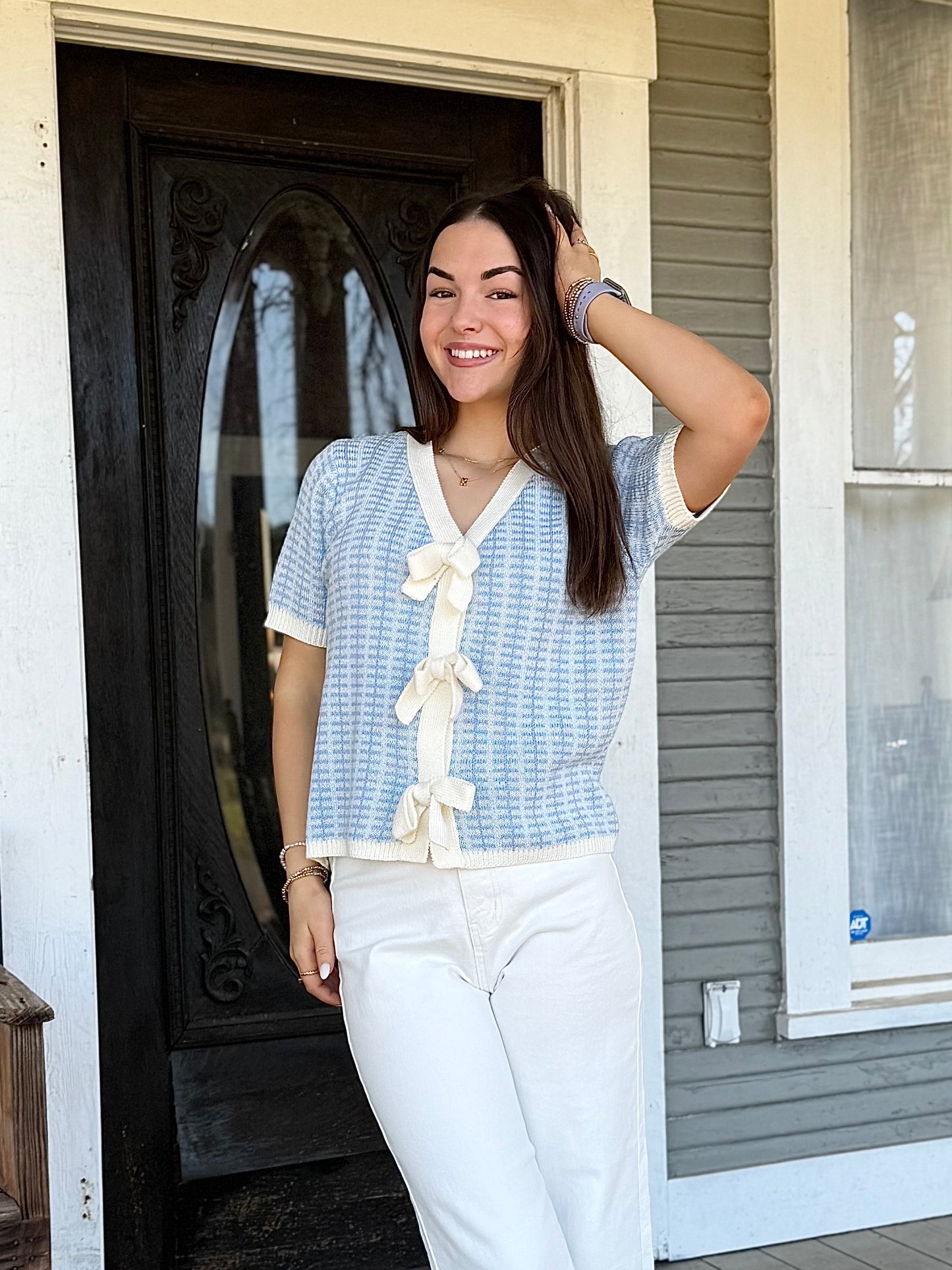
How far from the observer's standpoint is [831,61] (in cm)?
306

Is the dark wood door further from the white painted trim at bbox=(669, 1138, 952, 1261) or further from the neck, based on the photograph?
the neck

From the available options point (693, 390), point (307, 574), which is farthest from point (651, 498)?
point (307, 574)

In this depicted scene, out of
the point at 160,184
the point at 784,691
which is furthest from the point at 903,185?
the point at 160,184

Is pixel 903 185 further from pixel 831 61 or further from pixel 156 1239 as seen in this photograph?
pixel 156 1239

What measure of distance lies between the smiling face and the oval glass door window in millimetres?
982

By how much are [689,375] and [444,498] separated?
0.36 meters

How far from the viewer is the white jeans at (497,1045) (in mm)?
1654

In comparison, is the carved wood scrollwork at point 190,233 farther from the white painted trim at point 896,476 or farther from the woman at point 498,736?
the white painted trim at point 896,476

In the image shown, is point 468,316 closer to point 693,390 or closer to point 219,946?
Result: point 693,390

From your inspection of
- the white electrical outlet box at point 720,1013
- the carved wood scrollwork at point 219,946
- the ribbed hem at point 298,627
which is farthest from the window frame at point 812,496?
the ribbed hem at point 298,627

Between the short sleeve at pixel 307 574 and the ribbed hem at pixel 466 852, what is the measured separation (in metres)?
0.31

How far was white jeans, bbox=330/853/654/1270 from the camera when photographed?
1654 mm

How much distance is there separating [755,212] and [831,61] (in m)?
0.39

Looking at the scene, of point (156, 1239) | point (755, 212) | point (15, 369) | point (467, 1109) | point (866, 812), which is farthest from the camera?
point (866, 812)
